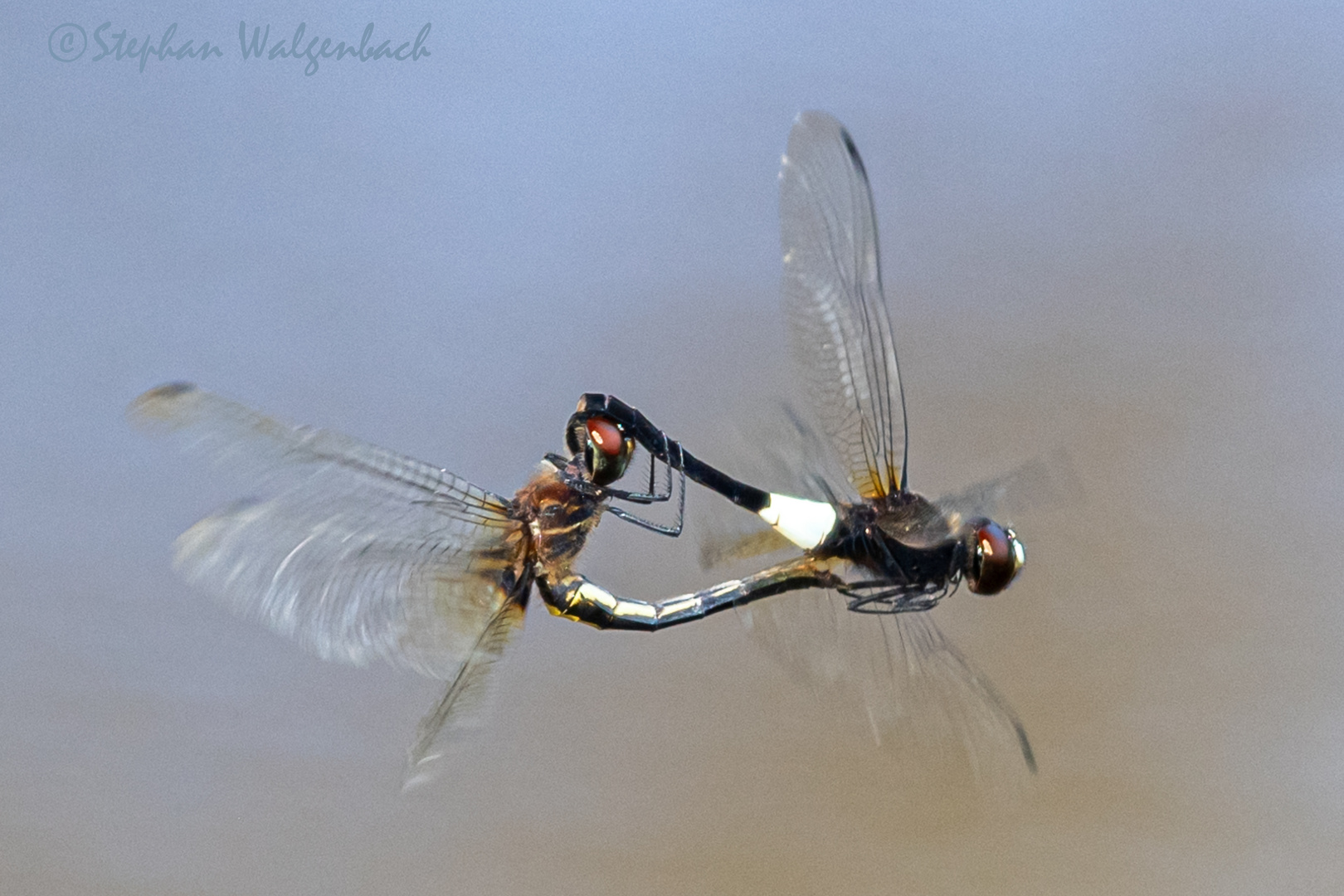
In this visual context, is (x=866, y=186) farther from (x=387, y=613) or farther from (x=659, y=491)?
(x=387, y=613)

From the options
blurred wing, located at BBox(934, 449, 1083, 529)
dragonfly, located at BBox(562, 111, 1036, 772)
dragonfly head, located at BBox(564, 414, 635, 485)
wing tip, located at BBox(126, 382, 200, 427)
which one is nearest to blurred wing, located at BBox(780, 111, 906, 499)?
dragonfly, located at BBox(562, 111, 1036, 772)

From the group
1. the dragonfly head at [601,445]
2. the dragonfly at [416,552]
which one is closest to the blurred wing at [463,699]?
the dragonfly at [416,552]

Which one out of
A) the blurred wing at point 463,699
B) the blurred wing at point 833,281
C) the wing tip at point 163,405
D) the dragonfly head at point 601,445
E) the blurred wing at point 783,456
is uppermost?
the blurred wing at point 833,281

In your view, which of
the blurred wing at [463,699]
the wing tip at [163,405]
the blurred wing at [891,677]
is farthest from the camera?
the blurred wing at [891,677]

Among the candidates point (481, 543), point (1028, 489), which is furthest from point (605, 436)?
point (1028, 489)

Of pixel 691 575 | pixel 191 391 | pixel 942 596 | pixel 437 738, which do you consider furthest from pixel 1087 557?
pixel 191 391

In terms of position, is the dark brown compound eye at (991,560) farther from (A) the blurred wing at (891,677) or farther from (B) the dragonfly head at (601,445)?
(B) the dragonfly head at (601,445)

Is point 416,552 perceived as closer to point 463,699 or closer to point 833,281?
point 463,699
